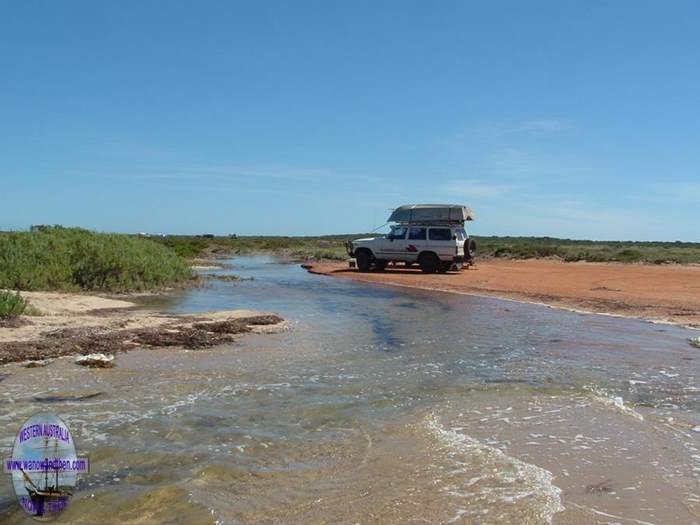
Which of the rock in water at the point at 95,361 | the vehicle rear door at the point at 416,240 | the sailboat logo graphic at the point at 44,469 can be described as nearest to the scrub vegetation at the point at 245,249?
the vehicle rear door at the point at 416,240

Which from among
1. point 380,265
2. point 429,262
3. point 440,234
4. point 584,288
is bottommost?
point 584,288

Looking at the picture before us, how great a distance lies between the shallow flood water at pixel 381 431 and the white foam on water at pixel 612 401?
0.11 feet

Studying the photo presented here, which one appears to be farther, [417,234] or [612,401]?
[417,234]

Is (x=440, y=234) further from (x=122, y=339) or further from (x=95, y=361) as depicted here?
(x=95, y=361)

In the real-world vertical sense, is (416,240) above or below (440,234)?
below

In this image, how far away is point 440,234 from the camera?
28.5m

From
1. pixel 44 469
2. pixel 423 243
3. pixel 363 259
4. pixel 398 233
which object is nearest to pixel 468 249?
pixel 423 243

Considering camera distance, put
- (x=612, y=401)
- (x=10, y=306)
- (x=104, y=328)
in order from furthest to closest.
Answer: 1. (x=104, y=328)
2. (x=10, y=306)
3. (x=612, y=401)

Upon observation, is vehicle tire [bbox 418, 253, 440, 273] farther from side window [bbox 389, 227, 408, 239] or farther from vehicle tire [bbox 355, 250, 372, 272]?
vehicle tire [bbox 355, 250, 372, 272]

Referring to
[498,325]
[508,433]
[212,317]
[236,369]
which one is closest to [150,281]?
[212,317]

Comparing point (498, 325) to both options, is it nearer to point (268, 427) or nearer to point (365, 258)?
point (268, 427)

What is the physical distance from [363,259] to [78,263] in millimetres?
14549

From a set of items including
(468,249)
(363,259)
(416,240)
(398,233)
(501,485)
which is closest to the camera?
(501,485)

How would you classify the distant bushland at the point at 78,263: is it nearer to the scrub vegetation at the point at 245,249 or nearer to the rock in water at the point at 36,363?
the rock in water at the point at 36,363
